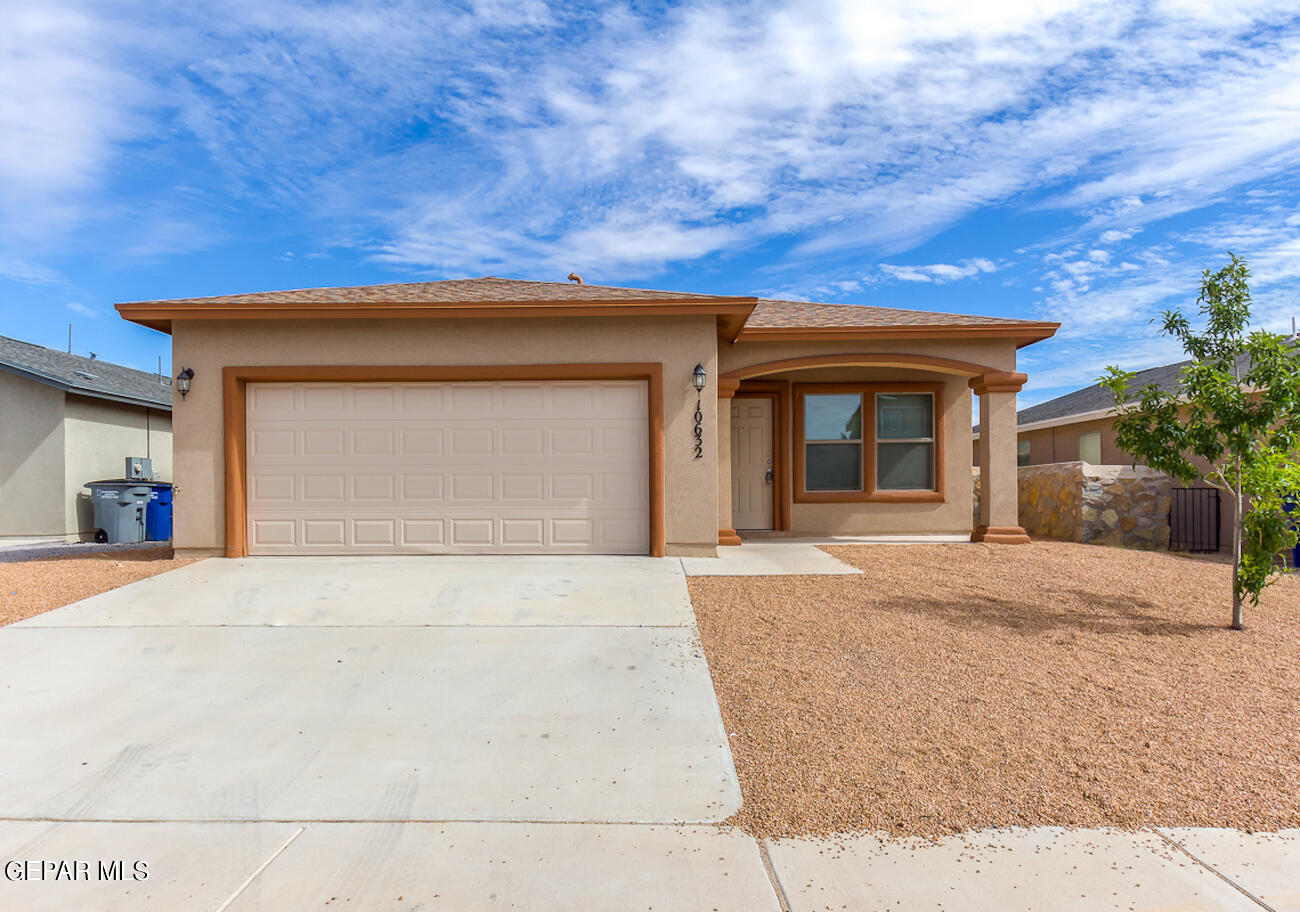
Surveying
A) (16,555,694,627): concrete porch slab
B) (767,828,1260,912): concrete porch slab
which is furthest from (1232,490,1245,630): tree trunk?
(16,555,694,627): concrete porch slab

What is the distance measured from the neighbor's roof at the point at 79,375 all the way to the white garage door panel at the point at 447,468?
686 centimetres

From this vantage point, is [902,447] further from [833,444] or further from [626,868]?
[626,868]

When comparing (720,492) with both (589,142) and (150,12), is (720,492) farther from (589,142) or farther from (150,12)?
(150,12)

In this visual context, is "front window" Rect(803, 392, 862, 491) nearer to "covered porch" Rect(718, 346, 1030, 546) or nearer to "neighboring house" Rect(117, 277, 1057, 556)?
"covered porch" Rect(718, 346, 1030, 546)

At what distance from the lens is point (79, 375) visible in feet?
45.7

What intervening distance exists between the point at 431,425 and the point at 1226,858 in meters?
8.23

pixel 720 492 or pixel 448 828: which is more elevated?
pixel 720 492

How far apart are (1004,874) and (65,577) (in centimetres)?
924

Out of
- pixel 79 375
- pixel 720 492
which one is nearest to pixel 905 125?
pixel 720 492

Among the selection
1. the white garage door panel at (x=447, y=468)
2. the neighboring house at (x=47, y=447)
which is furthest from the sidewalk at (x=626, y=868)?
the neighboring house at (x=47, y=447)

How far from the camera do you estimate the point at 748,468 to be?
11766 millimetres

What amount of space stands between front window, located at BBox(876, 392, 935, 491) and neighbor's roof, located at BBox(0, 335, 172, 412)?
47.6ft

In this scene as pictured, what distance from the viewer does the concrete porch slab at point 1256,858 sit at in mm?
2414

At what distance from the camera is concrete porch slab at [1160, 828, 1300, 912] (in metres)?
2.41
